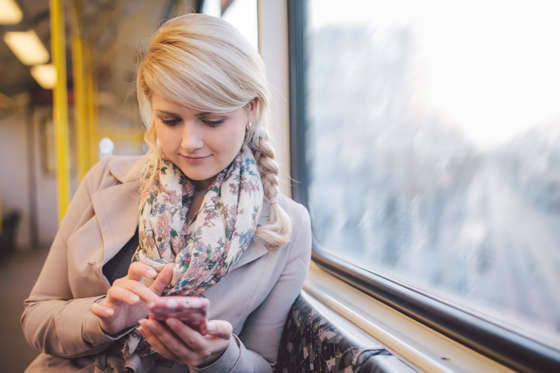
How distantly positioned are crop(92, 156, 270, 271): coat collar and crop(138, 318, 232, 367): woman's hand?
0.98 feet

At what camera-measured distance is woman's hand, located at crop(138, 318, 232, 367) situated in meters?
0.77

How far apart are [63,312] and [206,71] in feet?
2.49

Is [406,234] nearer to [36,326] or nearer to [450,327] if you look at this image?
[450,327]

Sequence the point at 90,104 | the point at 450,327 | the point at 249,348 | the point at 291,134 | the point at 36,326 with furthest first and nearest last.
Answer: the point at 90,104 < the point at 291,134 < the point at 249,348 < the point at 36,326 < the point at 450,327

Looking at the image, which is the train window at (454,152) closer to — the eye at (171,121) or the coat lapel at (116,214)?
the eye at (171,121)

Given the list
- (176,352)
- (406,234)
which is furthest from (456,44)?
(176,352)

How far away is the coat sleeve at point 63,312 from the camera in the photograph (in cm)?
100

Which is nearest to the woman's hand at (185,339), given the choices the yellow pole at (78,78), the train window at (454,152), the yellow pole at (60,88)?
the train window at (454,152)

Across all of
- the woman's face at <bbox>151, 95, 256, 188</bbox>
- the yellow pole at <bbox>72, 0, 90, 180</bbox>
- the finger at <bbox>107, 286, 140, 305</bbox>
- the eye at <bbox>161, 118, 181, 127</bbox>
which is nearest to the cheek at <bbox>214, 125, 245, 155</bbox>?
the woman's face at <bbox>151, 95, 256, 188</bbox>

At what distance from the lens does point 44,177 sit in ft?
17.3

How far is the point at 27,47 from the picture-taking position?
466 centimetres

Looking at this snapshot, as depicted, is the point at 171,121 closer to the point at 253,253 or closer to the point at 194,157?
the point at 194,157

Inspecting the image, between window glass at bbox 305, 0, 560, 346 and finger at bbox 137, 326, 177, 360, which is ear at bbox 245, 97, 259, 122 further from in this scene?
finger at bbox 137, 326, 177, 360

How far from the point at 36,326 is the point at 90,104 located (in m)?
5.26
